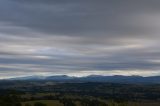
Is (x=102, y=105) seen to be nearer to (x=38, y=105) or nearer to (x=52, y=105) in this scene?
(x=52, y=105)

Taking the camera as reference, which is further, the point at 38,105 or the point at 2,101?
the point at 38,105

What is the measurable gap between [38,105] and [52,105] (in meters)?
22.0

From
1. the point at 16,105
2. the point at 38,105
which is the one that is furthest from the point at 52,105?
the point at 16,105

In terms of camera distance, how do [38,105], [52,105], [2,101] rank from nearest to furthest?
[2,101] → [38,105] → [52,105]

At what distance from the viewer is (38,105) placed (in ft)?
566

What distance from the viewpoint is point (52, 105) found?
635ft

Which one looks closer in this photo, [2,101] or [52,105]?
[2,101]

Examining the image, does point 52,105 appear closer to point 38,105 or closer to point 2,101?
point 38,105

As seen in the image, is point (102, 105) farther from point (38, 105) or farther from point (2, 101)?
point (2, 101)

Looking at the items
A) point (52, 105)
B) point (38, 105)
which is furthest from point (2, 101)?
point (52, 105)

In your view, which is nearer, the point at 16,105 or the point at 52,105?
the point at 16,105

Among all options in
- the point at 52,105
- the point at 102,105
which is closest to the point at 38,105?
the point at 52,105

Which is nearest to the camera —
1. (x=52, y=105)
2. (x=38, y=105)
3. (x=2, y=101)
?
(x=2, y=101)

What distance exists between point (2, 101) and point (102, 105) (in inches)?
2835
